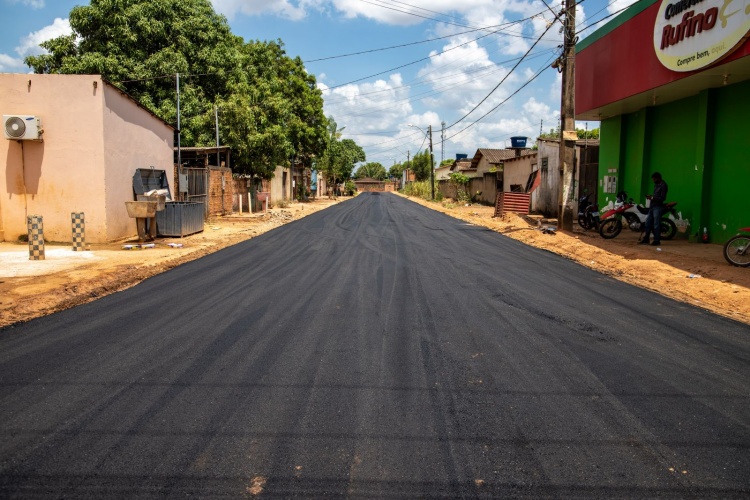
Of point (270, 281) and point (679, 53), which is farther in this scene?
point (679, 53)

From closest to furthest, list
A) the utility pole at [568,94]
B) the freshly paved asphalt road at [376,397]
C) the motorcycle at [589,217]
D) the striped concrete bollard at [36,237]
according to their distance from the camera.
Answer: the freshly paved asphalt road at [376,397] < the striped concrete bollard at [36,237] < the utility pole at [568,94] < the motorcycle at [589,217]

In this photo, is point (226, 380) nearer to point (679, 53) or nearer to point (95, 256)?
point (95, 256)

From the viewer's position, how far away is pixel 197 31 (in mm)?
31875

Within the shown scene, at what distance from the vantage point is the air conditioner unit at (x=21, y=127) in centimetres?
1451

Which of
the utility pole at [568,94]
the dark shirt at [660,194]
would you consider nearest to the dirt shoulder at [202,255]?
the dark shirt at [660,194]

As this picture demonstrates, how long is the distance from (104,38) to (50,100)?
17.5 m

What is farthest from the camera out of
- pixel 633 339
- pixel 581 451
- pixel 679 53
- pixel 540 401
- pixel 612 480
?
pixel 679 53

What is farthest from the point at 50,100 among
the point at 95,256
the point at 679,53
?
the point at 679,53

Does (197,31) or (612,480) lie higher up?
Answer: (197,31)

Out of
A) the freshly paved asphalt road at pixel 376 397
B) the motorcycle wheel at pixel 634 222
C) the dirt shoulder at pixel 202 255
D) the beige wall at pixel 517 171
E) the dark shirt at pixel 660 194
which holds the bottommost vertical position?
the freshly paved asphalt road at pixel 376 397

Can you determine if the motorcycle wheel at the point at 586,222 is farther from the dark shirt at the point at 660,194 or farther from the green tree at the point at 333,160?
the green tree at the point at 333,160

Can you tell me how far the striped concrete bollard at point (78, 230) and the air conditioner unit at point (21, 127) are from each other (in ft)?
8.31

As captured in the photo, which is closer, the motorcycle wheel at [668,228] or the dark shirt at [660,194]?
the dark shirt at [660,194]

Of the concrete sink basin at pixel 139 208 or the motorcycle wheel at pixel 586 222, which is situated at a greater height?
the concrete sink basin at pixel 139 208
